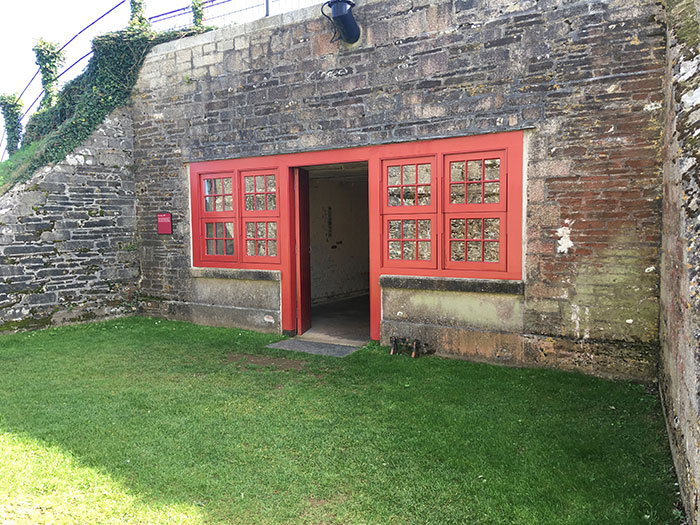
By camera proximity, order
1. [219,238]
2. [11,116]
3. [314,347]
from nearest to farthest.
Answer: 1. [314,347]
2. [219,238]
3. [11,116]

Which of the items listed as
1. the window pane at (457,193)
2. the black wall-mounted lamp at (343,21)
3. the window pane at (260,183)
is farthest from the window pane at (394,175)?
the window pane at (260,183)

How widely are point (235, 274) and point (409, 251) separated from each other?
119 inches

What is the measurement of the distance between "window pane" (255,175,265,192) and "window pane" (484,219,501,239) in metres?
3.56

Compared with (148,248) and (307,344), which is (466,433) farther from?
(148,248)

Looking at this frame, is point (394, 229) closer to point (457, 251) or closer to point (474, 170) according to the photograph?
point (457, 251)

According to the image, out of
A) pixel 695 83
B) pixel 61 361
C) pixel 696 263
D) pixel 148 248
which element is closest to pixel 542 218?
pixel 695 83

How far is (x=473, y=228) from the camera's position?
6254 mm

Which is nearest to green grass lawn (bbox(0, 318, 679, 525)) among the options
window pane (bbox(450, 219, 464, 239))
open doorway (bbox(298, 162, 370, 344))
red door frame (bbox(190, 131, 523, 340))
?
red door frame (bbox(190, 131, 523, 340))

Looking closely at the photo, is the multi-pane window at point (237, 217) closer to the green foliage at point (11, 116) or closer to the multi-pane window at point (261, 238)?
the multi-pane window at point (261, 238)

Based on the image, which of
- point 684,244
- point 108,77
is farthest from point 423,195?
point 108,77

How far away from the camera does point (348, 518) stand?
3037 millimetres

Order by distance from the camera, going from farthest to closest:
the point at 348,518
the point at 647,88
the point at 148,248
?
1. the point at 148,248
2. the point at 647,88
3. the point at 348,518

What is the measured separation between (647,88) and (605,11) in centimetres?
95

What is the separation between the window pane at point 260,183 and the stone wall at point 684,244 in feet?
17.6
